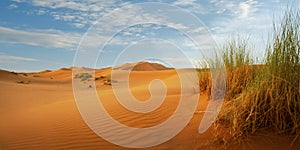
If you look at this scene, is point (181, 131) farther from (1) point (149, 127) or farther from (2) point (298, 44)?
(2) point (298, 44)

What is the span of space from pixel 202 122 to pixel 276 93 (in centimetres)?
110

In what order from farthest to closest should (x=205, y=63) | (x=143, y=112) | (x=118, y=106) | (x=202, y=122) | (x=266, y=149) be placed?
(x=205, y=63) → (x=118, y=106) → (x=143, y=112) → (x=202, y=122) → (x=266, y=149)

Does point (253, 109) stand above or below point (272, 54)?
below

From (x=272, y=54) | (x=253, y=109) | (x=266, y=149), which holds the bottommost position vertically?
(x=266, y=149)

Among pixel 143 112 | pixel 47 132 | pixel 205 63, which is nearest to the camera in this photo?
pixel 47 132

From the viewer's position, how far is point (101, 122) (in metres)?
4.55

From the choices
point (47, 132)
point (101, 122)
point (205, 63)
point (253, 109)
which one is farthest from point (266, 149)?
point (205, 63)

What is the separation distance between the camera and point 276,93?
3217mm

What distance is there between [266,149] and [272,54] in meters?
1.35

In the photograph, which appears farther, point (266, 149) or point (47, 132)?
point (47, 132)

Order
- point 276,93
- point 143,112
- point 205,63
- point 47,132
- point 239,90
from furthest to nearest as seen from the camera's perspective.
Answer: point 205,63 → point 143,112 → point 239,90 → point 47,132 → point 276,93

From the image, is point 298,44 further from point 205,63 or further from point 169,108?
point 205,63

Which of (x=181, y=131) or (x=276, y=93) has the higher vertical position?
(x=276, y=93)

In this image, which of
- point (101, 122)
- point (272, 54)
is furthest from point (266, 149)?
point (101, 122)
